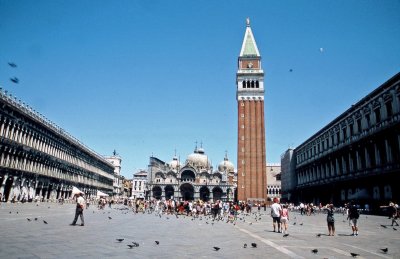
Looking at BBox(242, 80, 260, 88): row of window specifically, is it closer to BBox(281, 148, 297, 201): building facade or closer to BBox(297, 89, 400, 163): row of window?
BBox(281, 148, 297, 201): building facade

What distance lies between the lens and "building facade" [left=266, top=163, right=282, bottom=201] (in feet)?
318

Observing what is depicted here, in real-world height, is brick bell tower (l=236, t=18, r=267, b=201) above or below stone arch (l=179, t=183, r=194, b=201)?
above

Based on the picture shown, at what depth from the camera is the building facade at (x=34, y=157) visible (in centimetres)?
3397

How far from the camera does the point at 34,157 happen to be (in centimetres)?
4144

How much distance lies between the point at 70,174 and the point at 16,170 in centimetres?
2135

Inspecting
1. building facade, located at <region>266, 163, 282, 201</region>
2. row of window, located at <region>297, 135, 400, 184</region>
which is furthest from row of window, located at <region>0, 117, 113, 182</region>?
building facade, located at <region>266, 163, 282, 201</region>

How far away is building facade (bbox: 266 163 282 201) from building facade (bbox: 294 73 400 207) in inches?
1777

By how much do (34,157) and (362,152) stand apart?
39937 millimetres

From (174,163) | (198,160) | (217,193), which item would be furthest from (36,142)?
(174,163)

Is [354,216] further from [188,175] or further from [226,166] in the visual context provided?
[226,166]

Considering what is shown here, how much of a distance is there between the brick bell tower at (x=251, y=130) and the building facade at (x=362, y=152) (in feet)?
38.6

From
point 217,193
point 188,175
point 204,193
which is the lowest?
point 204,193

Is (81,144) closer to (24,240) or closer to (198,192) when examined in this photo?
(198,192)

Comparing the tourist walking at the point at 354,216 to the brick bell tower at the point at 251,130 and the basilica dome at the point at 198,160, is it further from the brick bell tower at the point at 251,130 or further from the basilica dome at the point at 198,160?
the basilica dome at the point at 198,160
